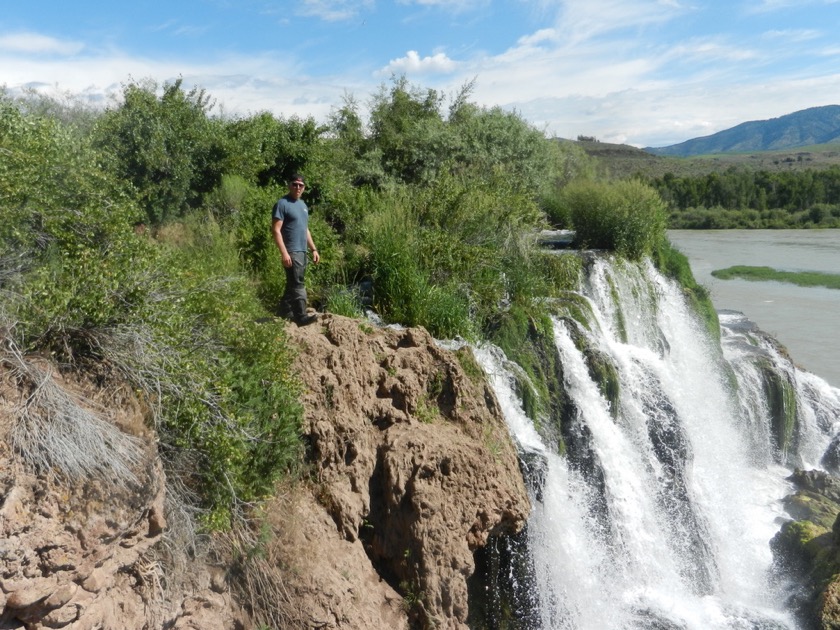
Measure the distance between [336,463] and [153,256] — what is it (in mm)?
2252

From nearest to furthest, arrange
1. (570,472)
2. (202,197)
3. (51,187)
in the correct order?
(51,187), (570,472), (202,197)

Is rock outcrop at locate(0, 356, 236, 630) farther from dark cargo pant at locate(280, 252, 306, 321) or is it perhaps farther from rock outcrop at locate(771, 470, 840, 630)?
rock outcrop at locate(771, 470, 840, 630)

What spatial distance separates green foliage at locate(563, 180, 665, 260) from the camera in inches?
564

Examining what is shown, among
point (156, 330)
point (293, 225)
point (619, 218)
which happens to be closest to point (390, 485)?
point (156, 330)

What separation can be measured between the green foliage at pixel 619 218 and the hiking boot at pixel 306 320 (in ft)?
27.3

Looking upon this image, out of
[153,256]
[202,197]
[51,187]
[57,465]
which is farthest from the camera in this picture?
[202,197]

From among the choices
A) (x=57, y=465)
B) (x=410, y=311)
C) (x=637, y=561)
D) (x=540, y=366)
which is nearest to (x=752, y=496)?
(x=637, y=561)

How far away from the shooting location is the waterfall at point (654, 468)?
26.1 ft

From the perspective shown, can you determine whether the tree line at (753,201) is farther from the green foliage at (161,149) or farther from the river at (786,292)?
the green foliage at (161,149)

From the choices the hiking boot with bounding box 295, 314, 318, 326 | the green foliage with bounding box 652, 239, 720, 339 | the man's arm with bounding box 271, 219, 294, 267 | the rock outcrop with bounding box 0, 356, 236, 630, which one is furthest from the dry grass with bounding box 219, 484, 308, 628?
the green foliage with bounding box 652, 239, 720, 339

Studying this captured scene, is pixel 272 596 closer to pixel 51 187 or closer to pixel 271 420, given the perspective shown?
pixel 271 420

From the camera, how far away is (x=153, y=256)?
19.7 feet

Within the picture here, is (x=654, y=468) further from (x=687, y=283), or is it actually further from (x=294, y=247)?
(x=687, y=283)

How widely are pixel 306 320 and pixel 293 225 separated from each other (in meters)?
0.95
